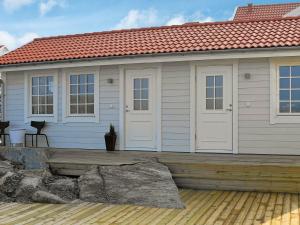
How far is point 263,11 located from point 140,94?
13.8 metres

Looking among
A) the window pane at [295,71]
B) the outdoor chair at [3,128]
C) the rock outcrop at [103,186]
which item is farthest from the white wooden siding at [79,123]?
the window pane at [295,71]

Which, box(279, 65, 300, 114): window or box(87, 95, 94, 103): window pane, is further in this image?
box(87, 95, 94, 103): window pane

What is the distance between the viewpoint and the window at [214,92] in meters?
9.73

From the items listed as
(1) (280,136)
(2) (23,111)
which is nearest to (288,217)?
(1) (280,136)

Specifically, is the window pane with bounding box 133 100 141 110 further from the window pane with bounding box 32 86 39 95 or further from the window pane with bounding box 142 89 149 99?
the window pane with bounding box 32 86 39 95

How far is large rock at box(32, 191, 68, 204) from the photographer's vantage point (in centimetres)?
723

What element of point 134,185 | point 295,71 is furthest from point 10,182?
point 295,71

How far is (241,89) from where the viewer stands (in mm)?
9586

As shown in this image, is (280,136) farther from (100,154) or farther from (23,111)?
(23,111)

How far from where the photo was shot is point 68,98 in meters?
11.2

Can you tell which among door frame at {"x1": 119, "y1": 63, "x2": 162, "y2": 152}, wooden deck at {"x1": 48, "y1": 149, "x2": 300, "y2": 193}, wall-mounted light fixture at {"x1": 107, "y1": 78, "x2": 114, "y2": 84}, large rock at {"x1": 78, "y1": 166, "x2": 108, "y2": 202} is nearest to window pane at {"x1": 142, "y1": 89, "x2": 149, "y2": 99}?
door frame at {"x1": 119, "y1": 63, "x2": 162, "y2": 152}

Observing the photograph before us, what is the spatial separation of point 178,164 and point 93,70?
13.0 feet

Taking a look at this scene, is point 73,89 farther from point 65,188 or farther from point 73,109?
point 65,188

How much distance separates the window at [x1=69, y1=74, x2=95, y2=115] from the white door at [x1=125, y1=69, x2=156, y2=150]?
3.45 feet
